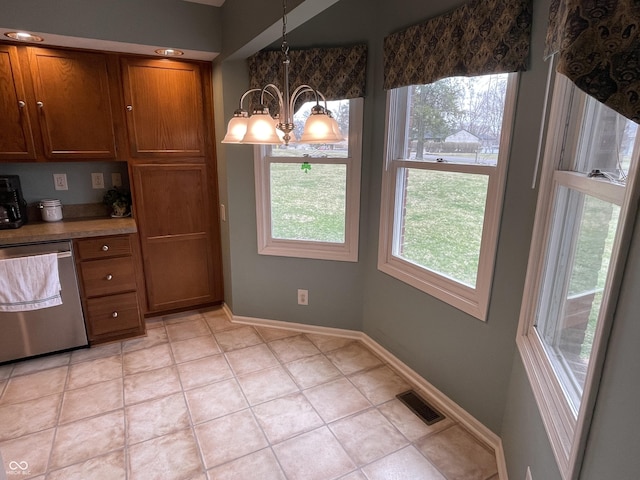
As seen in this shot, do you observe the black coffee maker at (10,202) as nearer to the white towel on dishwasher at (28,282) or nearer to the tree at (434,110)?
the white towel on dishwasher at (28,282)

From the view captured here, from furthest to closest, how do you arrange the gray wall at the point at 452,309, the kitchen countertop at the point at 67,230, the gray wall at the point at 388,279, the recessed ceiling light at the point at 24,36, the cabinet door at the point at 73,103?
the cabinet door at the point at 73,103
the kitchen countertop at the point at 67,230
the recessed ceiling light at the point at 24,36
the gray wall at the point at 388,279
the gray wall at the point at 452,309

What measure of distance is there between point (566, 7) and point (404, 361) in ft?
6.96

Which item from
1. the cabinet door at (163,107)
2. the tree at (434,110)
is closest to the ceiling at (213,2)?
the cabinet door at (163,107)

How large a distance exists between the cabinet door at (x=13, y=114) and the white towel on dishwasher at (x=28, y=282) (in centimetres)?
74

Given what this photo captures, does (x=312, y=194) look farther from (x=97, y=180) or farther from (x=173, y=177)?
(x=97, y=180)

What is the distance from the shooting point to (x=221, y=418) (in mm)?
2025

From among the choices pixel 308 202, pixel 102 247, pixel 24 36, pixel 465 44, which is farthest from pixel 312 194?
pixel 24 36

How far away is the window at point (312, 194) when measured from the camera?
2528 millimetres

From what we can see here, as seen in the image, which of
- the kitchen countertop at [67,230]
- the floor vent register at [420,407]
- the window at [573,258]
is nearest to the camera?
the window at [573,258]

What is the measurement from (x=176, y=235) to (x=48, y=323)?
1.05 metres

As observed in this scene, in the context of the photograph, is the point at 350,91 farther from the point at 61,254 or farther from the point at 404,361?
the point at 61,254

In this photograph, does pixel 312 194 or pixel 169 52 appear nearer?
pixel 169 52

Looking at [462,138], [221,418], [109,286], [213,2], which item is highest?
[213,2]

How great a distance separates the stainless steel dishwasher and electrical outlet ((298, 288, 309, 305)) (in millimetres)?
1575
